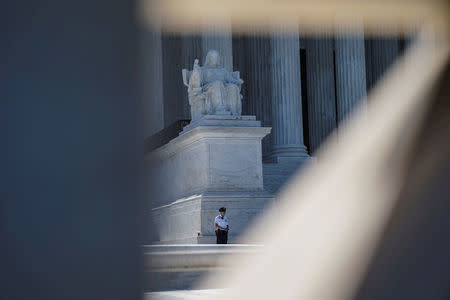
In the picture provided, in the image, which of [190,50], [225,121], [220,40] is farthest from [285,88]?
[225,121]

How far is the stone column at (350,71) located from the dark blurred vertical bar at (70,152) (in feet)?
159

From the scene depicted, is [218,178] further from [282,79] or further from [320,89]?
[320,89]

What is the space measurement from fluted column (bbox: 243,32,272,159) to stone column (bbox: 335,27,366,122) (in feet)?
16.8

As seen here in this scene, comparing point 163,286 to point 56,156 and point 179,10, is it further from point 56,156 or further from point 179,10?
point 179,10

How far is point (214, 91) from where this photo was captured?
32.2 m

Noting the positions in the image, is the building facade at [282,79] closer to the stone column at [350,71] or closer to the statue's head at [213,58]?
the stone column at [350,71]

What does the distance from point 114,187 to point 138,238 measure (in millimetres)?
111

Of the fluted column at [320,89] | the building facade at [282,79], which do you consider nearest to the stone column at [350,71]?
the building facade at [282,79]

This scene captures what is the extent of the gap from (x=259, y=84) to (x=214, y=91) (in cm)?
2044

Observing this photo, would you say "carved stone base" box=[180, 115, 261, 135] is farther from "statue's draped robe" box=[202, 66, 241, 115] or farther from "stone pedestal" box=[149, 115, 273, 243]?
"statue's draped robe" box=[202, 66, 241, 115]

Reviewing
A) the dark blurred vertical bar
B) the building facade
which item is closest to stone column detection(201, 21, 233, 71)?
the building facade

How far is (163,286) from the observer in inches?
597

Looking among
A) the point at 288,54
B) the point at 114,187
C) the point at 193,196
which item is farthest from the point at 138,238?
the point at 288,54

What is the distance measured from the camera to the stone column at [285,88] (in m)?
45.7
